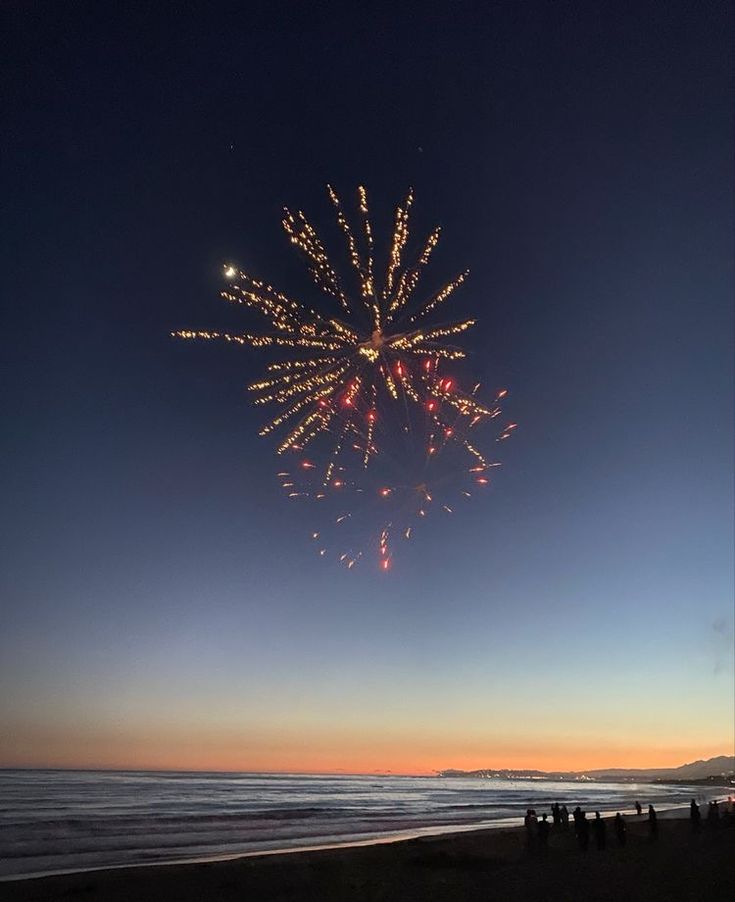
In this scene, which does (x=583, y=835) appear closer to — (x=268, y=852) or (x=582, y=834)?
(x=582, y=834)

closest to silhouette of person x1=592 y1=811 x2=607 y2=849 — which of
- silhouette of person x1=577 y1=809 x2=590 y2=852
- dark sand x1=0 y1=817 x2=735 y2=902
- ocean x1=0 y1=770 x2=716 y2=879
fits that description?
dark sand x1=0 y1=817 x2=735 y2=902

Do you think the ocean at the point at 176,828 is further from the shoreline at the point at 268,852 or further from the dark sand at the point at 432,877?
the dark sand at the point at 432,877

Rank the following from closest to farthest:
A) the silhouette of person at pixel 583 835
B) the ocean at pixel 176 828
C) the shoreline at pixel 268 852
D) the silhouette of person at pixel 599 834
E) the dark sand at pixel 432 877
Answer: the dark sand at pixel 432 877
the shoreline at pixel 268 852
the silhouette of person at pixel 583 835
the silhouette of person at pixel 599 834
the ocean at pixel 176 828

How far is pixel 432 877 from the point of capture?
726 inches

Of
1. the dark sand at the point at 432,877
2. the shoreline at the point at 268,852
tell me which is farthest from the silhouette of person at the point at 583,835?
the shoreline at the point at 268,852

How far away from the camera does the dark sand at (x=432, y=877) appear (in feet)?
52.2

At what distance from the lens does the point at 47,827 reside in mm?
33750

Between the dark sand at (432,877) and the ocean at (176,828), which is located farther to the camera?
the ocean at (176,828)

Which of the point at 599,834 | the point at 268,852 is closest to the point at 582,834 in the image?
the point at 599,834

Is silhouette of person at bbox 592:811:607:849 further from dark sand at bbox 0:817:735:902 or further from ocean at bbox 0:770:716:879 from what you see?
ocean at bbox 0:770:716:879

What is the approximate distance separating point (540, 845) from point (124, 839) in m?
20.0

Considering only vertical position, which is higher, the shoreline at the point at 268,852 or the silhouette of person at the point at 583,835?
the silhouette of person at the point at 583,835

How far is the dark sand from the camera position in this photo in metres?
15.9

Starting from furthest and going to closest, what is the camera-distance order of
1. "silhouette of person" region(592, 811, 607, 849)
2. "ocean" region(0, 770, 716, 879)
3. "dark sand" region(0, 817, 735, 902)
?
"ocean" region(0, 770, 716, 879), "silhouette of person" region(592, 811, 607, 849), "dark sand" region(0, 817, 735, 902)
